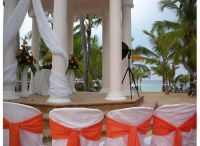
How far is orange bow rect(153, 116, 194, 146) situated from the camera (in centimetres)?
337

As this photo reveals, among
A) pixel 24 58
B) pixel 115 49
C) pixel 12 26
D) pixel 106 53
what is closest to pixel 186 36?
pixel 106 53

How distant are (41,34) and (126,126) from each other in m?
2.99

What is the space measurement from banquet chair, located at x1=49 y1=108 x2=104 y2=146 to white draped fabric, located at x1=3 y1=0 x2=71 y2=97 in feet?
7.28

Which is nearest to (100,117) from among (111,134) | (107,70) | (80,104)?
Answer: (111,134)

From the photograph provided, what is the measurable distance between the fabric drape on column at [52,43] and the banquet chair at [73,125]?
2.58 metres

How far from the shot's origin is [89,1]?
974 cm

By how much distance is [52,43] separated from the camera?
5.41 m

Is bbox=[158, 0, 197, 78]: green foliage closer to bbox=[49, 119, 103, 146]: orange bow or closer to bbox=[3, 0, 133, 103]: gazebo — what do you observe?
bbox=[3, 0, 133, 103]: gazebo

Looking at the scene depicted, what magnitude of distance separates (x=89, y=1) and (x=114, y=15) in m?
3.76

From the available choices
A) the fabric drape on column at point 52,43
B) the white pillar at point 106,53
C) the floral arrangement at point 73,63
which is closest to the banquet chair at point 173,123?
the fabric drape on column at point 52,43

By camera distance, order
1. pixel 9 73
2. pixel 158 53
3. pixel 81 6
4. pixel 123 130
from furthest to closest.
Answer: pixel 158 53, pixel 81 6, pixel 9 73, pixel 123 130

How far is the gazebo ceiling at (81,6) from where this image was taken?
380 inches

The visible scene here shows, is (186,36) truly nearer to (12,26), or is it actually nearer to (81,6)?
(81,6)

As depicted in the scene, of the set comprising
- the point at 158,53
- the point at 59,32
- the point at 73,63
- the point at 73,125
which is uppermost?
the point at 158,53
